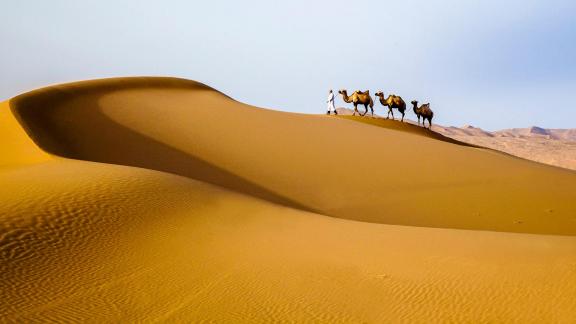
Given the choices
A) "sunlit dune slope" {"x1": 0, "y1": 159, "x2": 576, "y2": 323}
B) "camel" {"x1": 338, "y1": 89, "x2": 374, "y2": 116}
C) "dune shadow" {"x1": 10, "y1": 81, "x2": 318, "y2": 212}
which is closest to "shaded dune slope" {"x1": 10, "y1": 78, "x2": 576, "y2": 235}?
"dune shadow" {"x1": 10, "y1": 81, "x2": 318, "y2": 212}

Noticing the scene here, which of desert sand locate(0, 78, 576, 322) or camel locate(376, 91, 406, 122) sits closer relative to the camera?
desert sand locate(0, 78, 576, 322)

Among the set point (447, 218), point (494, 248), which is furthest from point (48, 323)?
point (447, 218)

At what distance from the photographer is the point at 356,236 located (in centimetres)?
582

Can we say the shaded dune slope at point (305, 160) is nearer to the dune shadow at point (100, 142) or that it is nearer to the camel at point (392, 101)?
the dune shadow at point (100, 142)

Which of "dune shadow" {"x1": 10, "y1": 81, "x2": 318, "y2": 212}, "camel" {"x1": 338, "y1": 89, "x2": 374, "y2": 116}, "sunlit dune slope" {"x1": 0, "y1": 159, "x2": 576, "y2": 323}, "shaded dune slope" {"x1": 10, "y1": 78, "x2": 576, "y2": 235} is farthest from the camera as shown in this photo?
"camel" {"x1": 338, "y1": 89, "x2": 374, "y2": 116}

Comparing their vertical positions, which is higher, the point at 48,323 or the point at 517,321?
the point at 517,321

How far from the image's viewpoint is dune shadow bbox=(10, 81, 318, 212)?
1155 cm

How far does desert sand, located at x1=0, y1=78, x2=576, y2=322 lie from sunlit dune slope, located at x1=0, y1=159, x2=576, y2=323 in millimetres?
19

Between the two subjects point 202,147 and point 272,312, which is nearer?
point 272,312

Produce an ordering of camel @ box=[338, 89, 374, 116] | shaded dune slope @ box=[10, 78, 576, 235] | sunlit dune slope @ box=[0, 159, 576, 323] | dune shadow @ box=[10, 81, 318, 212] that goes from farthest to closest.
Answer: camel @ box=[338, 89, 374, 116] < dune shadow @ box=[10, 81, 318, 212] < shaded dune slope @ box=[10, 78, 576, 235] < sunlit dune slope @ box=[0, 159, 576, 323]

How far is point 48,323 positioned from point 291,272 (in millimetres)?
2110

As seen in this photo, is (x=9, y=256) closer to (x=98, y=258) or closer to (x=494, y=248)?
(x=98, y=258)

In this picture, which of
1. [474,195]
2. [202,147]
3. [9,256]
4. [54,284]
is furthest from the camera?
[202,147]

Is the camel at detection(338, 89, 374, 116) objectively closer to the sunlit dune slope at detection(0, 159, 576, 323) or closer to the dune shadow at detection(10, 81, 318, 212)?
the dune shadow at detection(10, 81, 318, 212)
